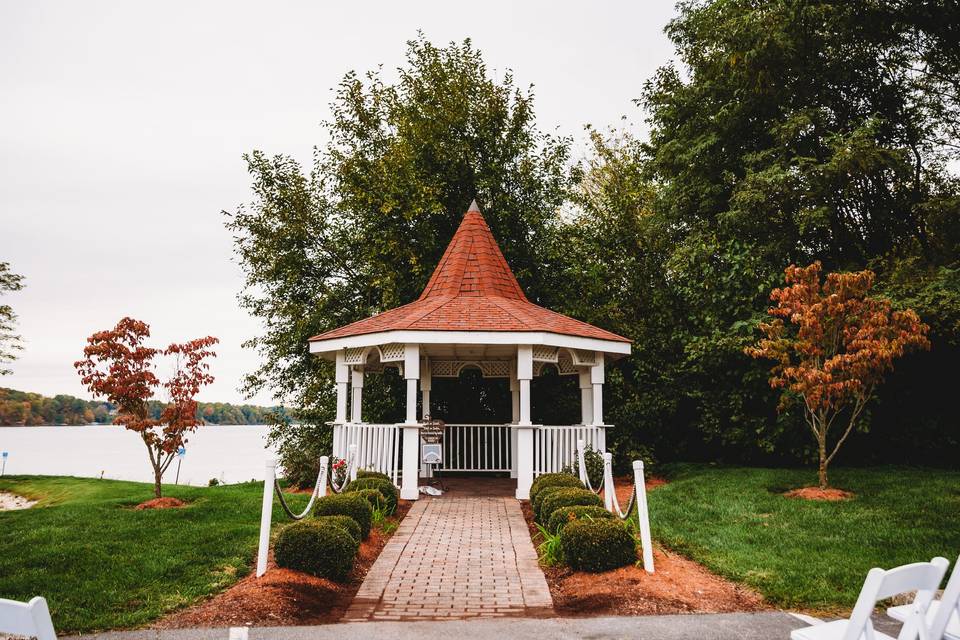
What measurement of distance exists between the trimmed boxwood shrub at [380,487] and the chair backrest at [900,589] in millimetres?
8164

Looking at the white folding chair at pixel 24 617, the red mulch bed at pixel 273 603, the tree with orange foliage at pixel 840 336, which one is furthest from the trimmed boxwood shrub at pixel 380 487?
the white folding chair at pixel 24 617

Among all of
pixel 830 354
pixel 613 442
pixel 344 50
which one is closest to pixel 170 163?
pixel 344 50

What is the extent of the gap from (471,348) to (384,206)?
19.5 ft

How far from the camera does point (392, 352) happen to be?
1312 centimetres

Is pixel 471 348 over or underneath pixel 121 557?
over

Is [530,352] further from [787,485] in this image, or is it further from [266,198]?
[266,198]

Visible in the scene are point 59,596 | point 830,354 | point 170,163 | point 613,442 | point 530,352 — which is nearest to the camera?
point 59,596

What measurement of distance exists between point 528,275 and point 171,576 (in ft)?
53.1

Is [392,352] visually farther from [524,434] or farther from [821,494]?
[821,494]

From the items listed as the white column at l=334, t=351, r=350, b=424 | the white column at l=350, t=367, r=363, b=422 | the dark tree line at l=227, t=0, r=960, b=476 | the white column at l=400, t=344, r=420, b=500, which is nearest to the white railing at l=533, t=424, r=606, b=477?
the white column at l=400, t=344, r=420, b=500

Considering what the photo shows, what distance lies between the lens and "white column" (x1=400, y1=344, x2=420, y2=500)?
40.4 ft

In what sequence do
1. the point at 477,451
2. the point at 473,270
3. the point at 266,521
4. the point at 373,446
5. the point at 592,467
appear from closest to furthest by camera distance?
the point at 266,521 < the point at 373,446 < the point at 592,467 < the point at 473,270 < the point at 477,451

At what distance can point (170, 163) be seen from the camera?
1480 cm

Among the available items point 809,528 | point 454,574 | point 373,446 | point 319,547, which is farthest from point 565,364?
point 319,547
